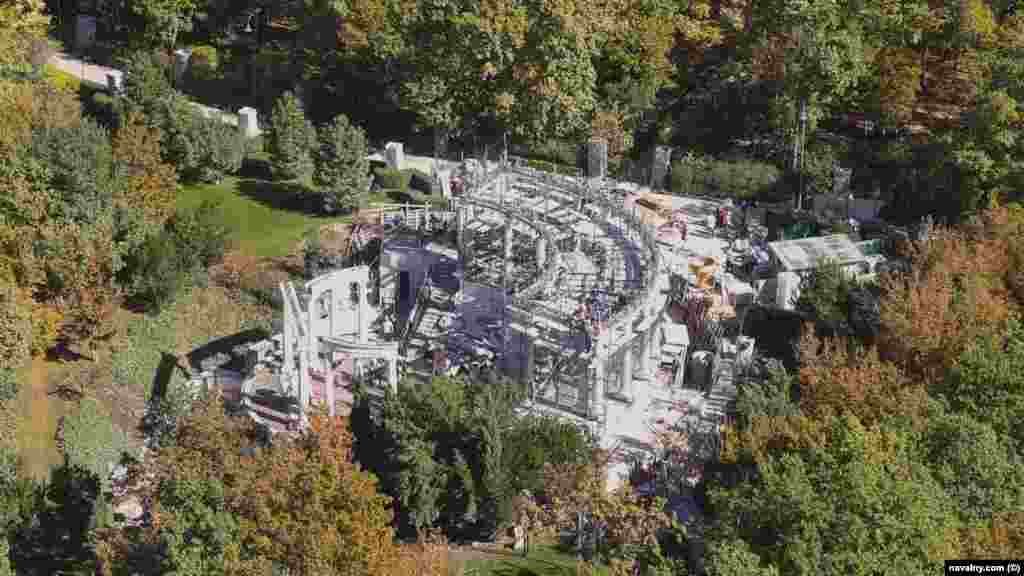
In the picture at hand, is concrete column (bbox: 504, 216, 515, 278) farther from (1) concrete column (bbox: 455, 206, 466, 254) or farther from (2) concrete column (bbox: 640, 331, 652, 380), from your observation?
(2) concrete column (bbox: 640, 331, 652, 380)

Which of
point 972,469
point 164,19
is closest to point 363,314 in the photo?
point 972,469

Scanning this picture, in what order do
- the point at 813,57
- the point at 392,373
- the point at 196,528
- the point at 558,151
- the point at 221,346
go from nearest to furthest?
the point at 196,528 → the point at 392,373 → the point at 221,346 → the point at 813,57 → the point at 558,151

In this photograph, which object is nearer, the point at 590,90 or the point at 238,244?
the point at 238,244

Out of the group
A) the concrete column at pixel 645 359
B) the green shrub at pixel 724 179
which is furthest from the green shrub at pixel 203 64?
the concrete column at pixel 645 359

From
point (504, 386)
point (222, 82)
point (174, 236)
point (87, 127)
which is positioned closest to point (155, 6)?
point (222, 82)

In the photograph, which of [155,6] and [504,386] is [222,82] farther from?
[504,386]

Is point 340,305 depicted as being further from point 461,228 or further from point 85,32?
point 85,32
